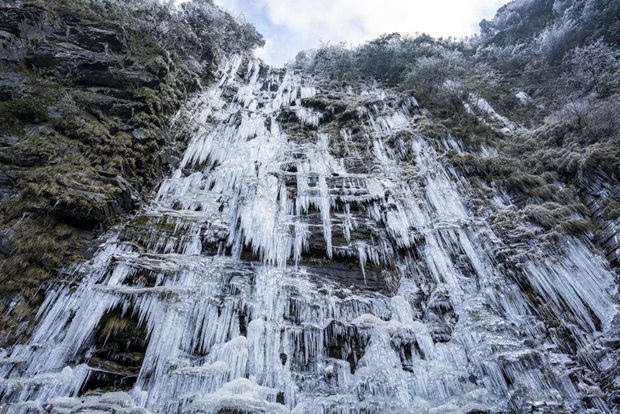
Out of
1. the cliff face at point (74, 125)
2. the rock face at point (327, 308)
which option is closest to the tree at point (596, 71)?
the rock face at point (327, 308)

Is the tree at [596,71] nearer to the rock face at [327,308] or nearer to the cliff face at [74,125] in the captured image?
the rock face at [327,308]

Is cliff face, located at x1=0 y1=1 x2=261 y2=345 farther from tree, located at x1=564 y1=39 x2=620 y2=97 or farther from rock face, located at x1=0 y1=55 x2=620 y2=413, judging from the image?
tree, located at x1=564 y1=39 x2=620 y2=97

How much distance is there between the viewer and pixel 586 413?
7355mm

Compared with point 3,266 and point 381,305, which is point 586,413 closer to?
point 381,305

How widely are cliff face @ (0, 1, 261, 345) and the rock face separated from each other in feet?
2.62

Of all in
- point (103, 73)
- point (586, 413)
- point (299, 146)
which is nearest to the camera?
point (586, 413)

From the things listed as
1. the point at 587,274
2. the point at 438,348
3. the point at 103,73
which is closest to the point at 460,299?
the point at 438,348

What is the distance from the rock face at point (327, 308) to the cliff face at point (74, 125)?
2.62ft

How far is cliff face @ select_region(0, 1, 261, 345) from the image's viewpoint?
9.61 meters

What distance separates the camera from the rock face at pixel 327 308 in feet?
Result: 25.7

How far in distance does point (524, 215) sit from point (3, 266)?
45.1ft

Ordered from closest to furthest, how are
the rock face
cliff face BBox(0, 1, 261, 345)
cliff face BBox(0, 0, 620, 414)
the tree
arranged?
1. the rock face
2. cliff face BBox(0, 0, 620, 414)
3. cliff face BBox(0, 1, 261, 345)
4. the tree

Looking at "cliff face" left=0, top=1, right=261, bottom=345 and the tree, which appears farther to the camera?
the tree

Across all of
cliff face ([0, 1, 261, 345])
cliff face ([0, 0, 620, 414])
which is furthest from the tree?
cliff face ([0, 1, 261, 345])
